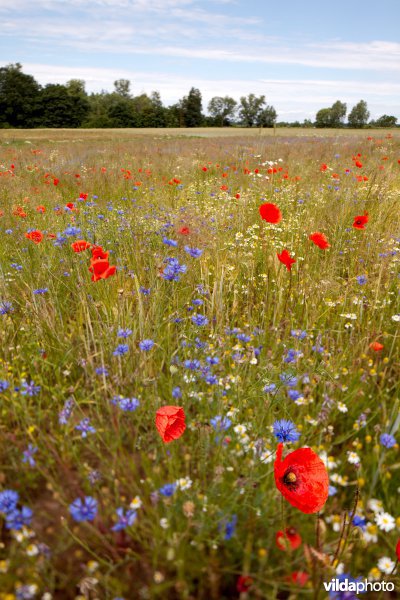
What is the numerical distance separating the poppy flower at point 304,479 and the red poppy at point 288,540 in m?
0.12

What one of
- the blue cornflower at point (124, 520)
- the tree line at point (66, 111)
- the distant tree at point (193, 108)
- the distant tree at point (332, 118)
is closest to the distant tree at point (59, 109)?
the tree line at point (66, 111)

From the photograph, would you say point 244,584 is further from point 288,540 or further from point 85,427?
point 85,427

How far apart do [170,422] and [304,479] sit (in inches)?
18.6

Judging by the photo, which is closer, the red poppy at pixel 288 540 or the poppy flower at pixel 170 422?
the red poppy at pixel 288 540

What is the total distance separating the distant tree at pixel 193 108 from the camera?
85.9 meters

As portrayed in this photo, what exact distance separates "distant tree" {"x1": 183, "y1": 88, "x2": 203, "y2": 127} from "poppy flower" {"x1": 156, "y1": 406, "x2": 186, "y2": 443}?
A: 92.5 metres

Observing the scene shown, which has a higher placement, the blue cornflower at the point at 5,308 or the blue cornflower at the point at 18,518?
the blue cornflower at the point at 5,308

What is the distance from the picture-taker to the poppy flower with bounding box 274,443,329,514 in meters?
1.19

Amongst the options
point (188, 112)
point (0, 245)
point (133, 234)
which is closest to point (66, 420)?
point (133, 234)

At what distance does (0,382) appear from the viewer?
1771mm

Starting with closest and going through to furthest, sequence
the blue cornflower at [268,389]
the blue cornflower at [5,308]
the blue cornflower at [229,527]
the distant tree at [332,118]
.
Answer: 1. the blue cornflower at [229,527]
2. the blue cornflower at [268,389]
3. the blue cornflower at [5,308]
4. the distant tree at [332,118]

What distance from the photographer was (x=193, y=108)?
87312 millimetres

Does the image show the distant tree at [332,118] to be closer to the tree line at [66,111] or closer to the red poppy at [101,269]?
the tree line at [66,111]

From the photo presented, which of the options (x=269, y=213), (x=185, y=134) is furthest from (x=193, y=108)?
(x=269, y=213)
